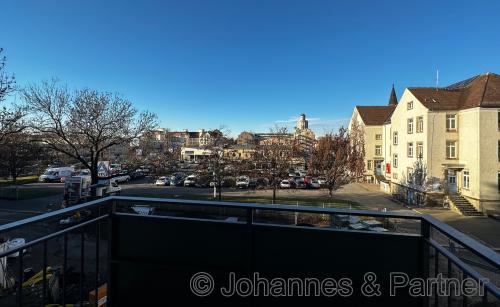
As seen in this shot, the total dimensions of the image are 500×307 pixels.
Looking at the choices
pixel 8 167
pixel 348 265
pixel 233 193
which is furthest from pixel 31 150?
pixel 348 265

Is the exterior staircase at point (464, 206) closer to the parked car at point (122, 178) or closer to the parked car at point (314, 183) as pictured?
the parked car at point (314, 183)

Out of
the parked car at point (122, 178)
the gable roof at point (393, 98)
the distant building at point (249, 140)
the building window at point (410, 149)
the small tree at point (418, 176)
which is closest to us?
the small tree at point (418, 176)

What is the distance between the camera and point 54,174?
158 feet

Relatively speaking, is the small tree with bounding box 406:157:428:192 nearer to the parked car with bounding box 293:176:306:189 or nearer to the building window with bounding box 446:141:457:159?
the building window with bounding box 446:141:457:159

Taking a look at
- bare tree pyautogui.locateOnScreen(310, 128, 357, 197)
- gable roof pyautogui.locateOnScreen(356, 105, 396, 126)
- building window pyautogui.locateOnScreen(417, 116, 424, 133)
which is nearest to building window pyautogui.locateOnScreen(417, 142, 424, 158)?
building window pyautogui.locateOnScreen(417, 116, 424, 133)

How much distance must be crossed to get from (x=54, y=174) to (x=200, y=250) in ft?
173

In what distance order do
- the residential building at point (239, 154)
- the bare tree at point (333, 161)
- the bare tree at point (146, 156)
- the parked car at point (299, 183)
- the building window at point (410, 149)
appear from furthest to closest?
the parked car at point (299, 183)
the residential building at point (239, 154)
the building window at point (410, 149)
the bare tree at point (146, 156)
the bare tree at point (333, 161)

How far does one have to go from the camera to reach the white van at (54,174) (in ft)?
156

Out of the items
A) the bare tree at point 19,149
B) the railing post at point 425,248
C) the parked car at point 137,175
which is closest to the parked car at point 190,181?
the parked car at point 137,175

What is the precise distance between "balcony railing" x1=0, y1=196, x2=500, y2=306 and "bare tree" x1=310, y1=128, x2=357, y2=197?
25.7 meters

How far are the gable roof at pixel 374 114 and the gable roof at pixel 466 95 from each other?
16.6 m

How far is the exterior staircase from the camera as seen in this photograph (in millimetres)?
27359

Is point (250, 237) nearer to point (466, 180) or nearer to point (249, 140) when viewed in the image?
point (466, 180)

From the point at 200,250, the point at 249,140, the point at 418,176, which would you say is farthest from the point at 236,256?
the point at 249,140
